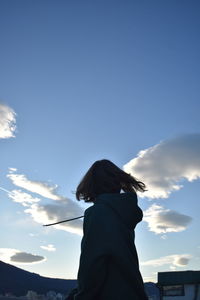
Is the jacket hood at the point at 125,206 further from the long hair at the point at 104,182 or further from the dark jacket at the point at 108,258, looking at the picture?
the long hair at the point at 104,182


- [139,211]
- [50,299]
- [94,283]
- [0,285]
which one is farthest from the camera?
[0,285]

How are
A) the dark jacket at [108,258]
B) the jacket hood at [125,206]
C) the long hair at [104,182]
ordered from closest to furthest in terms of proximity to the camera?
the dark jacket at [108,258] < the jacket hood at [125,206] < the long hair at [104,182]

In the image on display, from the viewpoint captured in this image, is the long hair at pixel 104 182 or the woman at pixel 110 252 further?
the long hair at pixel 104 182

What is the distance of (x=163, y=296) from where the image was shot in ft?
91.9

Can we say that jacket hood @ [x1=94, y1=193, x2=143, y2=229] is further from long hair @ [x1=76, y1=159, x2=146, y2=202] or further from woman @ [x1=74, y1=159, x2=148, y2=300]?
long hair @ [x1=76, y1=159, x2=146, y2=202]

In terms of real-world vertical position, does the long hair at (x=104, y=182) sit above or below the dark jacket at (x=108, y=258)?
above

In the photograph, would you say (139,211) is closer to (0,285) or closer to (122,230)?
(122,230)

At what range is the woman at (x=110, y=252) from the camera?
8.28 ft

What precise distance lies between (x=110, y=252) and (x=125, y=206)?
446mm

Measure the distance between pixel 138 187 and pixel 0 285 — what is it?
197 meters

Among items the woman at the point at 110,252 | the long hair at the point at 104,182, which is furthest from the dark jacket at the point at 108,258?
the long hair at the point at 104,182

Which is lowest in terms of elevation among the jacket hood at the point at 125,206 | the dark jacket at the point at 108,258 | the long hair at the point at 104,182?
the dark jacket at the point at 108,258

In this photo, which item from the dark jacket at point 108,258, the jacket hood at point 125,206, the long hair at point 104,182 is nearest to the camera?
the dark jacket at point 108,258

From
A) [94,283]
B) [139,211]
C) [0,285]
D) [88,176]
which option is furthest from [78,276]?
[0,285]
